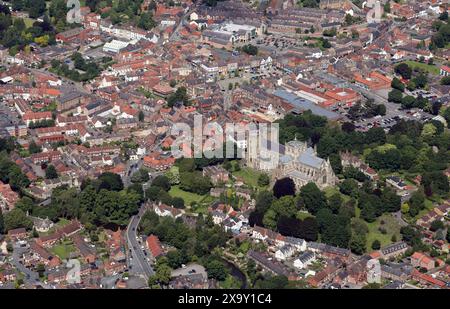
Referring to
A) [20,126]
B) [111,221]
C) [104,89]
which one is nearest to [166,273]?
[111,221]

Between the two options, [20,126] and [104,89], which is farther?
[104,89]

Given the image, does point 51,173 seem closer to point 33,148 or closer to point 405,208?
point 33,148

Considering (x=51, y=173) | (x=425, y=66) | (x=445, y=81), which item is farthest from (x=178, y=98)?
(x=425, y=66)

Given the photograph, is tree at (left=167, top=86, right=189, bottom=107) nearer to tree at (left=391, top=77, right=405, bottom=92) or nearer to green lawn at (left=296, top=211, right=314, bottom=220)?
tree at (left=391, top=77, right=405, bottom=92)

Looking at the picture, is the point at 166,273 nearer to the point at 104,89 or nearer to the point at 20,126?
the point at 20,126
